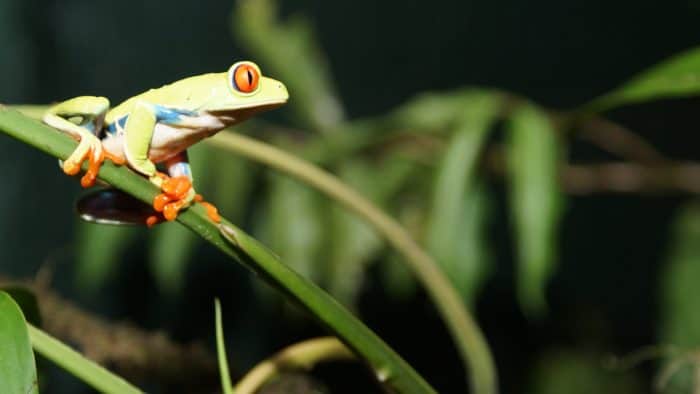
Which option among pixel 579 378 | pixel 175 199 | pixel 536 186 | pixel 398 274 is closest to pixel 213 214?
pixel 175 199

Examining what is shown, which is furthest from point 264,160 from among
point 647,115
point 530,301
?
point 647,115

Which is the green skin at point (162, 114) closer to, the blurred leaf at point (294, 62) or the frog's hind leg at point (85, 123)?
the frog's hind leg at point (85, 123)

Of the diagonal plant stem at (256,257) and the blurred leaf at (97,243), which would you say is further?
the blurred leaf at (97,243)

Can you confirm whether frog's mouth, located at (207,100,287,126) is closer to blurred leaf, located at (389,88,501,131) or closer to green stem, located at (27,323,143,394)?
green stem, located at (27,323,143,394)

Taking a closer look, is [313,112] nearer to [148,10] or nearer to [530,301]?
[148,10]

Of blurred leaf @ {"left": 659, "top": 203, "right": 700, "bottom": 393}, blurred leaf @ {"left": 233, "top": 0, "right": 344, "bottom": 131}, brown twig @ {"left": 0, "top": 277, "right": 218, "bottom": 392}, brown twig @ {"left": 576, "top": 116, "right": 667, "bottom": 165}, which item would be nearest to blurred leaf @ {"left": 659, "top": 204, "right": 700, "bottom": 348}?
blurred leaf @ {"left": 659, "top": 203, "right": 700, "bottom": 393}

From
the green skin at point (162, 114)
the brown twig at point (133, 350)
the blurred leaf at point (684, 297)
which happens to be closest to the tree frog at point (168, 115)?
the green skin at point (162, 114)
